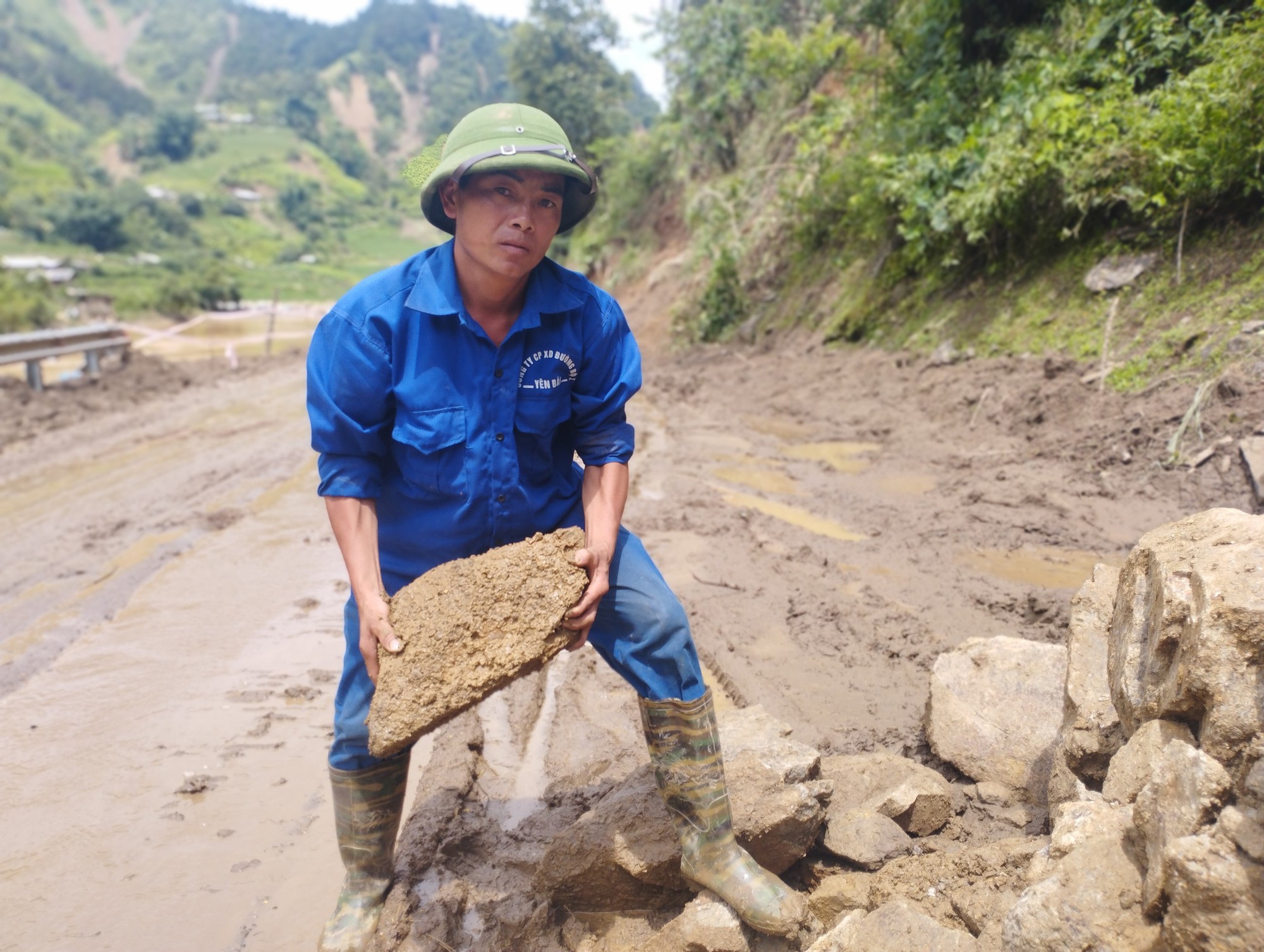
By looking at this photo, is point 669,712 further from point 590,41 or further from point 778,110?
point 590,41

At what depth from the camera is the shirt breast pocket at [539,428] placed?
2.12m

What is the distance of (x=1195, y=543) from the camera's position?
186 cm

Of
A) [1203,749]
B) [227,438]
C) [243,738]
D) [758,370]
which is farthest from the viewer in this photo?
[758,370]

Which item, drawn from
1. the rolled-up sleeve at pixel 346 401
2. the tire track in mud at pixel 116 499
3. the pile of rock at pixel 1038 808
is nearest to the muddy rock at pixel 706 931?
the pile of rock at pixel 1038 808

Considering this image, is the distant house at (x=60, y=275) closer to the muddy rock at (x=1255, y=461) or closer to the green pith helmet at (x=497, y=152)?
the green pith helmet at (x=497, y=152)

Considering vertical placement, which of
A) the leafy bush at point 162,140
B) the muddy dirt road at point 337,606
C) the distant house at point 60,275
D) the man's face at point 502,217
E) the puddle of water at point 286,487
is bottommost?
the distant house at point 60,275

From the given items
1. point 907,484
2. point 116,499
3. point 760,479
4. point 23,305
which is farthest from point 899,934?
point 23,305

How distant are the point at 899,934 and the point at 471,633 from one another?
1098mm

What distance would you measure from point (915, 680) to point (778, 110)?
13162 millimetres

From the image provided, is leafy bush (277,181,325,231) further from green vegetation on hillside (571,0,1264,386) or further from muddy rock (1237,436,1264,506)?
muddy rock (1237,436,1264,506)

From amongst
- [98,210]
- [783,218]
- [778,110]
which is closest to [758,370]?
[783,218]

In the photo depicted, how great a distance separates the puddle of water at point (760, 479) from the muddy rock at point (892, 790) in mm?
3203

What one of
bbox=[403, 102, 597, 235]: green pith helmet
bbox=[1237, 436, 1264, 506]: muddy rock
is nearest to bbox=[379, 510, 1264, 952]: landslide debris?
bbox=[403, 102, 597, 235]: green pith helmet

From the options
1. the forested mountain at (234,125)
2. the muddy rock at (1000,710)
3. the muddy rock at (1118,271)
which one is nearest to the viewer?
the muddy rock at (1000,710)
